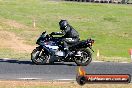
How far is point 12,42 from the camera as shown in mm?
37188

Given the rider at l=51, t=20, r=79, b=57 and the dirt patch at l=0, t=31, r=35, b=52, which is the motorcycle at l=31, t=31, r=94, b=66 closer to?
the rider at l=51, t=20, r=79, b=57

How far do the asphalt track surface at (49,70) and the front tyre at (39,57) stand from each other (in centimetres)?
24

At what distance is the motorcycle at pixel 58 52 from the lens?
20562mm

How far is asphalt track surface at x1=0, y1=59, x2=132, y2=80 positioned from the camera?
17.6 metres

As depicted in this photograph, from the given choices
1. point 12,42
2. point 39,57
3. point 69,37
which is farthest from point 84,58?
point 12,42

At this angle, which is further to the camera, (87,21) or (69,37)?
(87,21)

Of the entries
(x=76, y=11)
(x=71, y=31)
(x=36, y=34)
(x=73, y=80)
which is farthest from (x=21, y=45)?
(x=76, y=11)

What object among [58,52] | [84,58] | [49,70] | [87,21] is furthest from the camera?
[87,21]

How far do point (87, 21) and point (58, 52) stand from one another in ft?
108

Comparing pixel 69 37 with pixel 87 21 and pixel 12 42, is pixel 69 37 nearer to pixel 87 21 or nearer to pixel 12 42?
pixel 12 42

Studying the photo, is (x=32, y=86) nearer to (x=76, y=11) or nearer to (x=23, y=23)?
(x=23, y=23)

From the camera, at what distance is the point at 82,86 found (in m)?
15.4

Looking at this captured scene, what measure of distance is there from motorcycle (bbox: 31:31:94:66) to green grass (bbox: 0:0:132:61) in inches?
536

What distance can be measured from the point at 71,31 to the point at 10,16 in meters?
33.2
